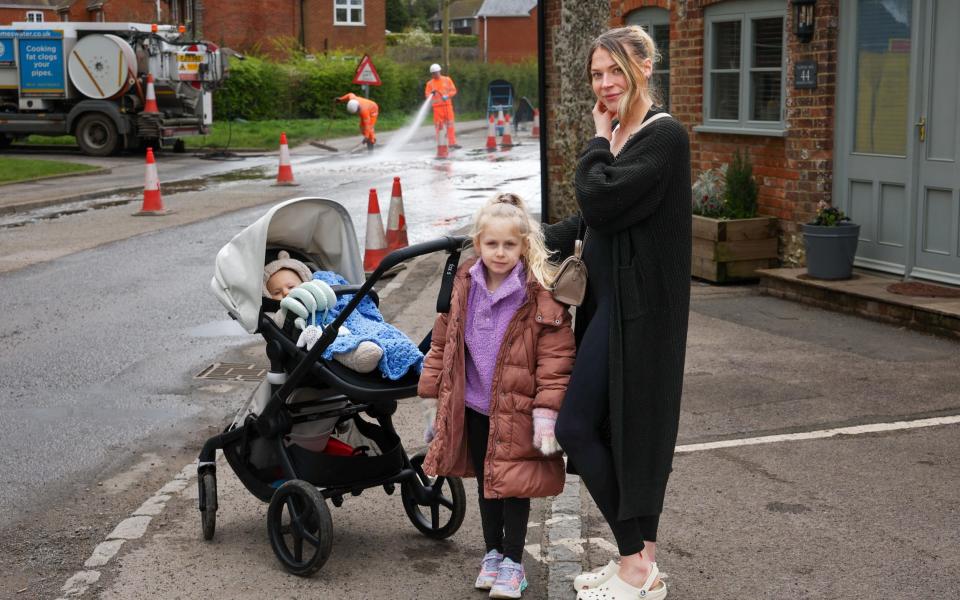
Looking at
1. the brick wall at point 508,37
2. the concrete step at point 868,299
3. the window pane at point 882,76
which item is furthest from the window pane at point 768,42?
the brick wall at point 508,37

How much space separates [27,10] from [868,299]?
207 feet

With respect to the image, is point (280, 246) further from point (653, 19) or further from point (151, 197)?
point (151, 197)

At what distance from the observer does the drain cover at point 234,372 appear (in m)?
8.19

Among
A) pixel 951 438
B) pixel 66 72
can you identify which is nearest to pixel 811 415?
pixel 951 438

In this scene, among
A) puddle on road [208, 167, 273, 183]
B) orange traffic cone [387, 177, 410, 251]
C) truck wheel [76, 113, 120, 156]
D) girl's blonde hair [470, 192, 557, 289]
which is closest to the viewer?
girl's blonde hair [470, 192, 557, 289]

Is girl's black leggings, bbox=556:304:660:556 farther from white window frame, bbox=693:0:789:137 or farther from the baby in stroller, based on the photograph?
white window frame, bbox=693:0:789:137

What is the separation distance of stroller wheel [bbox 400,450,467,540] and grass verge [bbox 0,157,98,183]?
18318mm

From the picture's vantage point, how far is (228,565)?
485cm

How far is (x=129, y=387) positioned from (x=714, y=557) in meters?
4.53

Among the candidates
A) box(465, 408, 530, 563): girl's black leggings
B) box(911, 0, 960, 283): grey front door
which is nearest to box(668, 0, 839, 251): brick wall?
box(911, 0, 960, 283): grey front door

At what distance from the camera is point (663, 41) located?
1351 cm

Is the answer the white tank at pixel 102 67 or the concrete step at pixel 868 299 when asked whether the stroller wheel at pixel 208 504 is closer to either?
the concrete step at pixel 868 299

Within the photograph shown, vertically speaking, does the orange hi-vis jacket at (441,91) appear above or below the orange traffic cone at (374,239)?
above

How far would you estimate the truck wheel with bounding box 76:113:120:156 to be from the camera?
27969 millimetres
